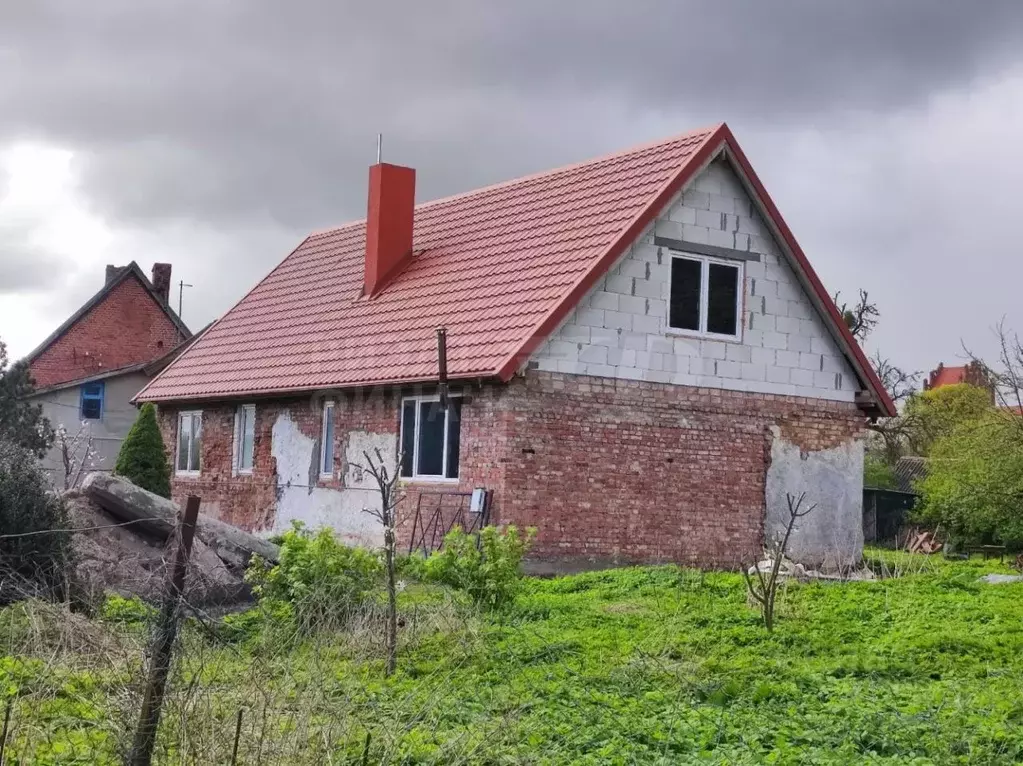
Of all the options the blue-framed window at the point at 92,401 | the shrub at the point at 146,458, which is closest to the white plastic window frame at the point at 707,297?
the shrub at the point at 146,458

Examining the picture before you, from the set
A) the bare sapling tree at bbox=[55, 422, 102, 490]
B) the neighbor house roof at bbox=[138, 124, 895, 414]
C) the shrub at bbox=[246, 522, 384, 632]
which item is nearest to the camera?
the shrub at bbox=[246, 522, 384, 632]

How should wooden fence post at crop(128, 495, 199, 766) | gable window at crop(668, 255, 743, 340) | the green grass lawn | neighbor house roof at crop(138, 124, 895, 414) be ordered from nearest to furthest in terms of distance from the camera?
1. wooden fence post at crop(128, 495, 199, 766)
2. the green grass lawn
3. neighbor house roof at crop(138, 124, 895, 414)
4. gable window at crop(668, 255, 743, 340)

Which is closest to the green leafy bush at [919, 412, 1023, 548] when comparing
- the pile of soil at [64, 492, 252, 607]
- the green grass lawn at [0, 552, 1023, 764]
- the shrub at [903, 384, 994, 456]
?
the shrub at [903, 384, 994, 456]

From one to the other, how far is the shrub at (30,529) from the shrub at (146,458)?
11.1 m

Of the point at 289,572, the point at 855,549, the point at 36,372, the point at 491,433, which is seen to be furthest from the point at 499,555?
the point at 36,372

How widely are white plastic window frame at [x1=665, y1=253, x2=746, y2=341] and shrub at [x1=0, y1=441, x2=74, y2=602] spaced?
9761 mm

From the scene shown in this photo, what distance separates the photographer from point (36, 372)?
153ft

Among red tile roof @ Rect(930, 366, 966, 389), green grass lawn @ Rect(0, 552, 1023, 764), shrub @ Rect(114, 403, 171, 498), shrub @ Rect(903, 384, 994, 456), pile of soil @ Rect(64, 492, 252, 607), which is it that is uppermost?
red tile roof @ Rect(930, 366, 966, 389)

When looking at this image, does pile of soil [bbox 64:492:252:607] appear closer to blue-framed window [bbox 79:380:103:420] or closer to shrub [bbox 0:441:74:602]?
shrub [bbox 0:441:74:602]

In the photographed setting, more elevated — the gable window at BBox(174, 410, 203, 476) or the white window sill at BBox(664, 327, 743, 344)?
the white window sill at BBox(664, 327, 743, 344)

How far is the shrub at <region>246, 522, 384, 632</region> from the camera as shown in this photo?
13039mm

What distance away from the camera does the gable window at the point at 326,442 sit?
2325 cm

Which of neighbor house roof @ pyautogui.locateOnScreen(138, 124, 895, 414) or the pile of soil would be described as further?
neighbor house roof @ pyautogui.locateOnScreen(138, 124, 895, 414)

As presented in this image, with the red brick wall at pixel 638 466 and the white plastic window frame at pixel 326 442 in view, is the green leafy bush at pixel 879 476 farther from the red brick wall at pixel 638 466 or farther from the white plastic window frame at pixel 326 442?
the white plastic window frame at pixel 326 442
